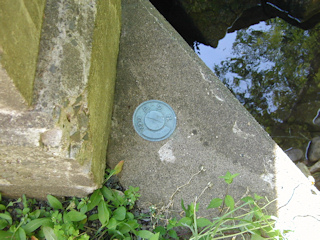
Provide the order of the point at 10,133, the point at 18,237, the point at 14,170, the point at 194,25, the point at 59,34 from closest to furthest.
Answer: the point at 10,133 < the point at 59,34 < the point at 14,170 < the point at 18,237 < the point at 194,25

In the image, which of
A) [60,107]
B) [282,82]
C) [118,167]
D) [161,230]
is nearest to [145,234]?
[161,230]

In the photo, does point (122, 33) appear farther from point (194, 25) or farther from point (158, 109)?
point (194, 25)

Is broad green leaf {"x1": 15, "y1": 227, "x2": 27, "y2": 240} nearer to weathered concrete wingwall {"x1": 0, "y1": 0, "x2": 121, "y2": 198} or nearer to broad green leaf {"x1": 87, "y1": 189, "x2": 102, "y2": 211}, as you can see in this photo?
weathered concrete wingwall {"x1": 0, "y1": 0, "x2": 121, "y2": 198}

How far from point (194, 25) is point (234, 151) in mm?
1900

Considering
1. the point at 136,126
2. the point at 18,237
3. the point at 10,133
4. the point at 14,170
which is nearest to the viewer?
the point at 10,133

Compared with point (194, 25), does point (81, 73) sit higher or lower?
higher

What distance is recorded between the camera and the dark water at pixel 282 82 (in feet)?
10.7

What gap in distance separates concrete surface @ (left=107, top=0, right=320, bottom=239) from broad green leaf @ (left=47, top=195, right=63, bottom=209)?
0.44 m

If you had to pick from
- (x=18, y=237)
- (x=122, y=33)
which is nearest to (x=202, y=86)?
(x=122, y=33)

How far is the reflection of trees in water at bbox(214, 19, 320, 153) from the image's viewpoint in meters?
3.26

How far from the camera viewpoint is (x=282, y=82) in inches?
131

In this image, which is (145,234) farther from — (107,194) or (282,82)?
(282,82)

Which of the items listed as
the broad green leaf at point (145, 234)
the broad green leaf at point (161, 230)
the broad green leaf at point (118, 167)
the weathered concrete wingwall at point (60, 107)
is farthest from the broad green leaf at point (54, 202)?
the broad green leaf at point (161, 230)

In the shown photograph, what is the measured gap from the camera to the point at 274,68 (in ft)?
11.0
